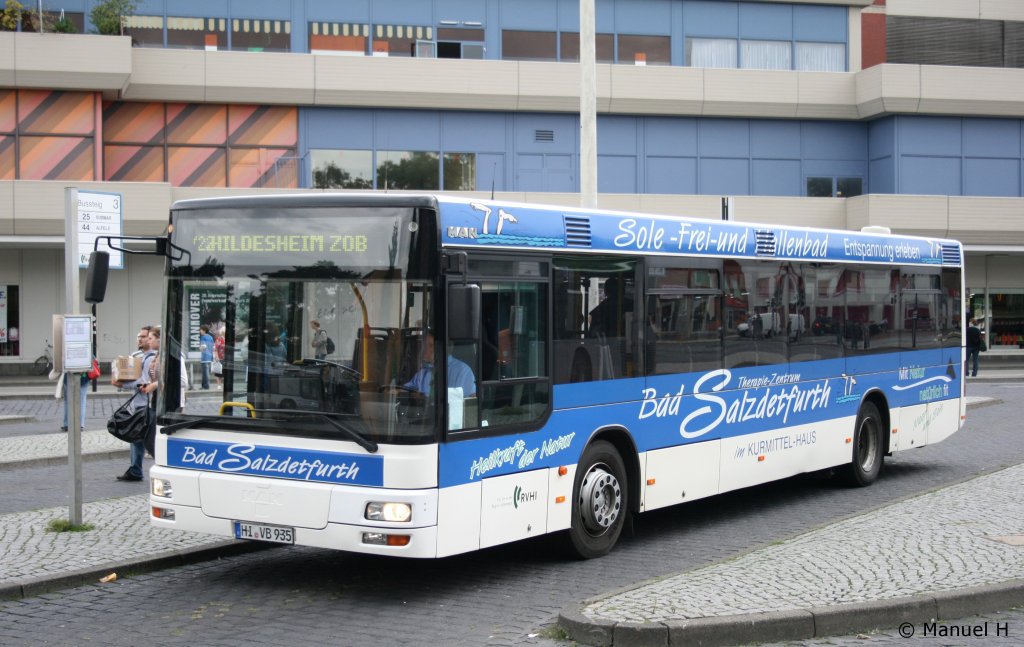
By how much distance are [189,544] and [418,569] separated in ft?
6.56

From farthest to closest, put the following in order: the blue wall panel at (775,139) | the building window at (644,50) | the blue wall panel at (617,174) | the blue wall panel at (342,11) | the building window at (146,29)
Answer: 1. the blue wall panel at (775,139)
2. the building window at (644,50)
3. the blue wall panel at (617,174)
4. the blue wall panel at (342,11)
5. the building window at (146,29)

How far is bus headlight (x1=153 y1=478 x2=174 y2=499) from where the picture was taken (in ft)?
28.6

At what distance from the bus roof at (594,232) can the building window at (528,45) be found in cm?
2635

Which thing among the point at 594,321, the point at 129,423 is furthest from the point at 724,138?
the point at 594,321

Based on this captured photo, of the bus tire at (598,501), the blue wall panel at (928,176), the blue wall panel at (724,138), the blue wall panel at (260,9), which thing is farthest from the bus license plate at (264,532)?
the blue wall panel at (928,176)

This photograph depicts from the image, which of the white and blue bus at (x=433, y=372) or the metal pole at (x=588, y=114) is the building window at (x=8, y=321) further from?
the white and blue bus at (x=433, y=372)

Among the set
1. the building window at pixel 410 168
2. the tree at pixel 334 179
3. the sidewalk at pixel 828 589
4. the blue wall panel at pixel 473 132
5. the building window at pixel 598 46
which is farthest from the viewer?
the building window at pixel 598 46

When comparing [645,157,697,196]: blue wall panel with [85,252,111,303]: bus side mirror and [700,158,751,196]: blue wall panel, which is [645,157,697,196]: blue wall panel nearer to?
[700,158,751,196]: blue wall panel

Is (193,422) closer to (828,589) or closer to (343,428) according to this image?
(343,428)

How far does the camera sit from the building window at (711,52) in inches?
1608

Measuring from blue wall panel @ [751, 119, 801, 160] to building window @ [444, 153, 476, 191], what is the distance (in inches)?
392

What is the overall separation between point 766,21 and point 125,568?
36.7 metres

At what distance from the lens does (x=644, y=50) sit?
4041 cm

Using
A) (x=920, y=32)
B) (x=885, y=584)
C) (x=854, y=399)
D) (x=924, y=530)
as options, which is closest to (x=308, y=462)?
(x=885, y=584)
